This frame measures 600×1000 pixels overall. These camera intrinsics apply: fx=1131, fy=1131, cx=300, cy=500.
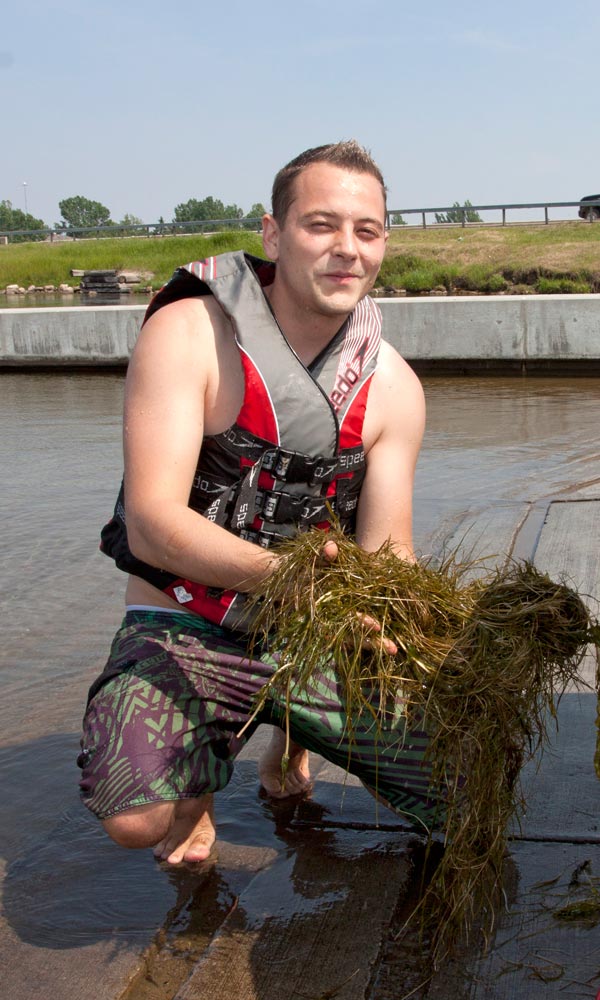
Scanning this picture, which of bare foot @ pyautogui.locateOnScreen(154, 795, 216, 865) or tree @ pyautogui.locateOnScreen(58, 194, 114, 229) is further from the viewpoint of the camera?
tree @ pyautogui.locateOnScreen(58, 194, 114, 229)

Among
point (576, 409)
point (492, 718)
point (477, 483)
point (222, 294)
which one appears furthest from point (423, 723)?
point (576, 409)

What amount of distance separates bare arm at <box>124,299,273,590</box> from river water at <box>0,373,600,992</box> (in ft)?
2.83

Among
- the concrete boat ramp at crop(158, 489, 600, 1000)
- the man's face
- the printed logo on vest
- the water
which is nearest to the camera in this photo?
A: the concrete boat ramp at crop(158, 489, 600, 1000)

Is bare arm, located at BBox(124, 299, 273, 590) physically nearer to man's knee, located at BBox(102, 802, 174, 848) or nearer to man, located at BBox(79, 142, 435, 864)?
man, located at BBox(79, 142, 435, 864)

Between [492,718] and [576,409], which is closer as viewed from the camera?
[492,718]

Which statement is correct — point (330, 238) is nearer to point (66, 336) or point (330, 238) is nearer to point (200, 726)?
point (200, 726)

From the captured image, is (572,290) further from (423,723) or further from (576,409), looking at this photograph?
(423,723)

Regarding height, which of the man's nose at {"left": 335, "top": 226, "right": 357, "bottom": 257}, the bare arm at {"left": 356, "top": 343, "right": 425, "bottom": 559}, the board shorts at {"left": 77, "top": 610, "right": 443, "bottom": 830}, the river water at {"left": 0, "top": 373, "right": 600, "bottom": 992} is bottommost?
the river water at {"left": 0, "top": 373, "right": 600, "bottom": 992}

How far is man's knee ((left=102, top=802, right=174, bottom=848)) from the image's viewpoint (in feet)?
9.03

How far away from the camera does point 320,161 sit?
3252mm

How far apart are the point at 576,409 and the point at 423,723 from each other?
857 centimetres

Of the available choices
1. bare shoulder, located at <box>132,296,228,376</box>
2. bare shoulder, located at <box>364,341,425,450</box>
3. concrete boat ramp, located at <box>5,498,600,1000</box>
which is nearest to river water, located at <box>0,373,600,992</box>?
concrete boat ramp, located at <box>5,498,600,1000</box>

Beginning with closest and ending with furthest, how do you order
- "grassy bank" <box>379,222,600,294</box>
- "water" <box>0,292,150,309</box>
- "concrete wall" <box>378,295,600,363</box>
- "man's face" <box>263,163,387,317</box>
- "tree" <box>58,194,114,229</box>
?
"man's face" <box>263,163,387,317</box> → "concrete wall" <box>378,295,600,363</box> → "grassy bank" <box>379,222,600,294</box> → "water" <box>0,292,150,309</box> → "tree" <box>58,194,114,229</box>

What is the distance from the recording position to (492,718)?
2.63 m
